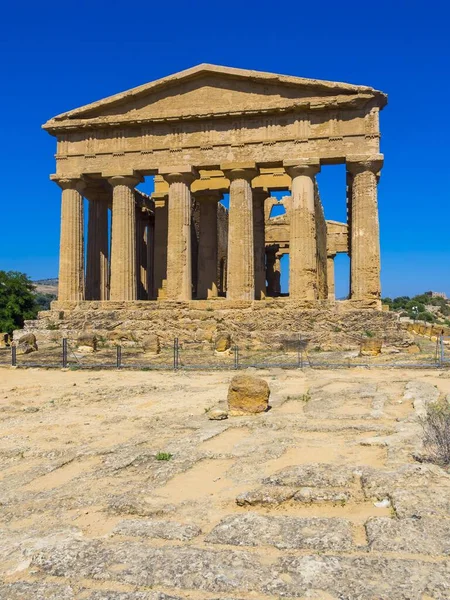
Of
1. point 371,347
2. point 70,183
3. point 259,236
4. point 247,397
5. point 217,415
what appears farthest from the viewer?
point 259,236

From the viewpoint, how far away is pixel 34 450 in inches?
295

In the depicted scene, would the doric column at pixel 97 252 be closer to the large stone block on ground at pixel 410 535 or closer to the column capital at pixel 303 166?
the column capital at pixel 303 166

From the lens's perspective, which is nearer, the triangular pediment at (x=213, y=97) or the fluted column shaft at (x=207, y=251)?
the triangular pediment at (x=213, y=97)

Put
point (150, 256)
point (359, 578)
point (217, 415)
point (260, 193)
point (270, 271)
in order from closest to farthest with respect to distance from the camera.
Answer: point (359, 578)
point (217, 415)
point (260, 193)
point (150, 256)
point (270, 271)

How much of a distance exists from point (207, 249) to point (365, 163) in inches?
407

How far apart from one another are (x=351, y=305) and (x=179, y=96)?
12.6m

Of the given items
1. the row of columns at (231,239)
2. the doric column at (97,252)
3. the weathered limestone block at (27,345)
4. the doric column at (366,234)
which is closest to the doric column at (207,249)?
the row of columns at (231,239)

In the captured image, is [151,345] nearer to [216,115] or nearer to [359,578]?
[216,115]

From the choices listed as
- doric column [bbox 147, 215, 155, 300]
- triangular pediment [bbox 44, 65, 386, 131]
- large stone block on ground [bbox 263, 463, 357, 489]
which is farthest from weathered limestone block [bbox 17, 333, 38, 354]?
large stone block on ground [bbox 263, 463, 357, 489]

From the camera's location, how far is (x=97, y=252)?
28812mm

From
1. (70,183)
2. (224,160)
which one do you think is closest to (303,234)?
(224,160)

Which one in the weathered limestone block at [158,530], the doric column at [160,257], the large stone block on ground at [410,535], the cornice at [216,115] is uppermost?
the cornice at [216,115]

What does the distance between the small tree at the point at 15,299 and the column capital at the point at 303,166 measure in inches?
969

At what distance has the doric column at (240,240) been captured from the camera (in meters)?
24.3
